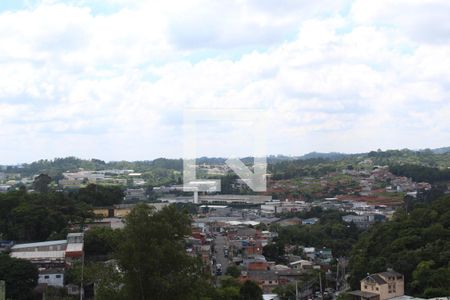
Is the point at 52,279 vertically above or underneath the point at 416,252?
underneath

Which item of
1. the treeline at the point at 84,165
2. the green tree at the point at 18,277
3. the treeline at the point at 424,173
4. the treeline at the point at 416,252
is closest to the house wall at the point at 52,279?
the green tree at the point at 18,277

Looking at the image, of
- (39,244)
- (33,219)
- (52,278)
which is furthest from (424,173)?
(52,278)

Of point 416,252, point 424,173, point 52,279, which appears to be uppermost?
point 424,173

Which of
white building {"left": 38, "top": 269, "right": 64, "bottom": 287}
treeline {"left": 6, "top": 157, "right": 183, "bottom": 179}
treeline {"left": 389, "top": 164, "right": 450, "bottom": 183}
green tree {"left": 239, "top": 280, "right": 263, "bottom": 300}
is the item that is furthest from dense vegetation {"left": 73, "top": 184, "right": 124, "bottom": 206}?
treeline {"left": 6, "top": 157, "right": 183, "bottom": 179}

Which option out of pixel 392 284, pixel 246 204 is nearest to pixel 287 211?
pixel 246 204

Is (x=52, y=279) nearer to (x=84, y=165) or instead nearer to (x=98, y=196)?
(x=98, y=196)

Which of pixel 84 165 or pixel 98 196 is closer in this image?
pixel 98 196

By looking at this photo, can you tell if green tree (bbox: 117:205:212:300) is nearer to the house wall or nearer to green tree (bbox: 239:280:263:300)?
green tree (bbox: 239:280:263:300)

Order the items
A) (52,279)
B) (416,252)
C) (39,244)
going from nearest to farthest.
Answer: (52,279) < (416,252) < (39,244)
